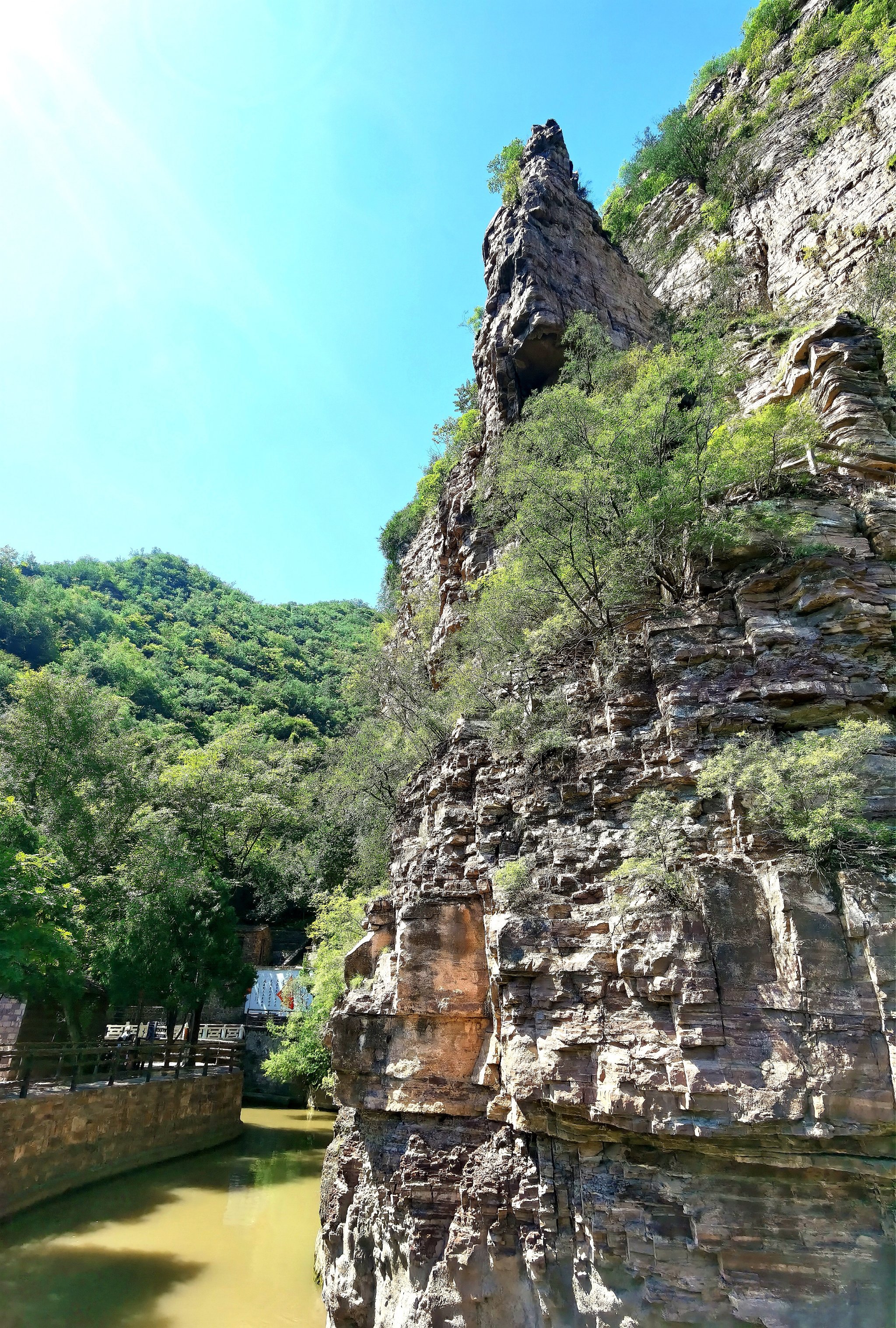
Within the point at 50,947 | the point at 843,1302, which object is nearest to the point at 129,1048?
the point at 50,947

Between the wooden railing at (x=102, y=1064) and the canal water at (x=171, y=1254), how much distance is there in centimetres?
243

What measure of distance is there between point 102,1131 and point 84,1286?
608 centimetres

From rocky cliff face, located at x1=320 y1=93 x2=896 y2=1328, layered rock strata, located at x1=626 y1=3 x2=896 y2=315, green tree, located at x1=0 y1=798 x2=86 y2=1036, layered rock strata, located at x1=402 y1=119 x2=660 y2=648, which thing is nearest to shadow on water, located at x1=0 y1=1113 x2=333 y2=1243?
green tree, located at x1=0 y1=798 x2=86 y2=1036

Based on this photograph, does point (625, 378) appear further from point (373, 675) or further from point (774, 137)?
point (373, 675)

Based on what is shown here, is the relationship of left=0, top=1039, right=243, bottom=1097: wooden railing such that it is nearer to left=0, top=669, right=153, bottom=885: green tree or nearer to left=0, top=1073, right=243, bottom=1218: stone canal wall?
left=0, top=1073, right=243, bottom=1218: stone canal wall

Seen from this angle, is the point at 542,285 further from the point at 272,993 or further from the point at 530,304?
the point at 272,993

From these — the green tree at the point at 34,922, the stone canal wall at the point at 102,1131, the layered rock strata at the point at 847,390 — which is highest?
the layered rock strata at the point at 847,390

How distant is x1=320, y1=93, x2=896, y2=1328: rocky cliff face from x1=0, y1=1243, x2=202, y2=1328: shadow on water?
123 inches

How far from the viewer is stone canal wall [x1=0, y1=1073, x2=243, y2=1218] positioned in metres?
14.5

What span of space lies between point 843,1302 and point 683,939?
10.6 feet

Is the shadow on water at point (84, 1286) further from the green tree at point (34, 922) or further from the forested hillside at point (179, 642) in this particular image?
the forested hillside at point (179, 642)

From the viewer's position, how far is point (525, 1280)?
787 centimetres

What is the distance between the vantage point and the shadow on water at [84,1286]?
10.9 m

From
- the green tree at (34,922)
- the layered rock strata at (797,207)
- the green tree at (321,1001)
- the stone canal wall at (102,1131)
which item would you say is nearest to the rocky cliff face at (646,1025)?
the green tree at (321,1001)
